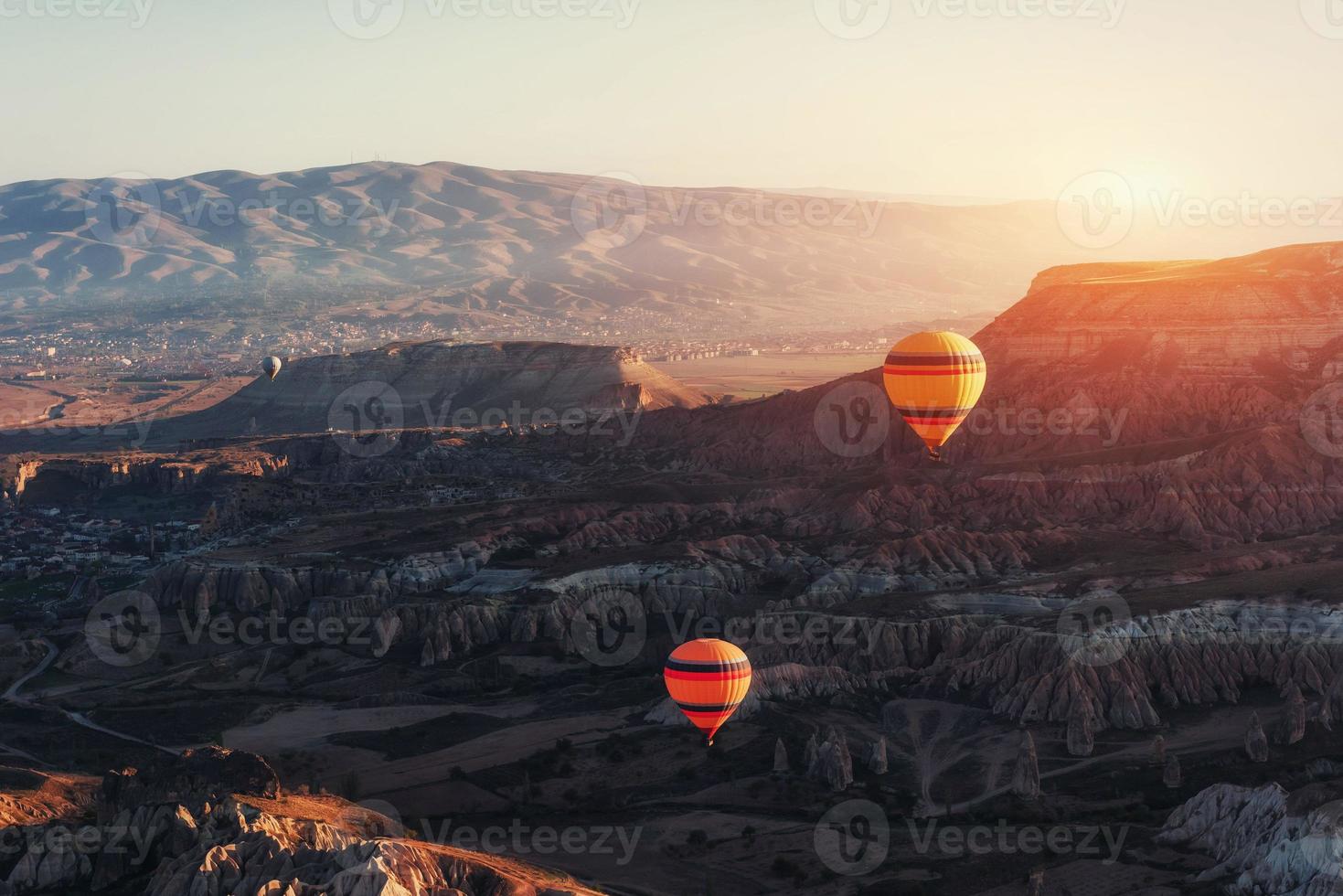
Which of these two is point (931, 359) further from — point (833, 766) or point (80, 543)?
point (80, 543)

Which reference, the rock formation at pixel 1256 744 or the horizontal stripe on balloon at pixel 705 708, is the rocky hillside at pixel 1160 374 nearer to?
the rock formation at pixel 1256 744

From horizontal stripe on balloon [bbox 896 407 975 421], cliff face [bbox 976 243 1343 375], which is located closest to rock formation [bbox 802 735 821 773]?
horizontal stripe on balloon [bbox 896 407 975 421]

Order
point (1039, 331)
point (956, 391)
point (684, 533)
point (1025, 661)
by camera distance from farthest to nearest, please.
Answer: point (1039, 331)
point (684, 533)
point (956, 391)
point (1025, 661)

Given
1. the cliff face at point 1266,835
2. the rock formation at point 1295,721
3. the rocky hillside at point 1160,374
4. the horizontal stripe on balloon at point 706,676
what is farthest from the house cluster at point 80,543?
the cliff face at point 1266,835

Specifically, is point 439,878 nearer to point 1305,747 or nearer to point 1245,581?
point 1305,747

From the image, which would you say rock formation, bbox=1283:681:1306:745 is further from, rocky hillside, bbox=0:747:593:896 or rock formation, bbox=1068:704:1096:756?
rocky hillside, bbox=0:747:593:896

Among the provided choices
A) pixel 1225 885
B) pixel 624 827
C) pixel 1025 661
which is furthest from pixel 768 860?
pixel 1025 661
